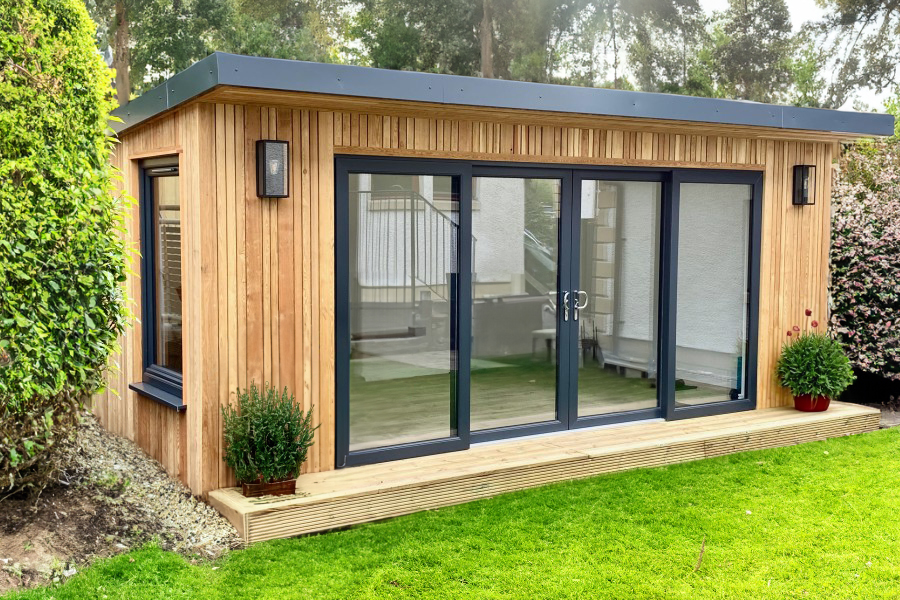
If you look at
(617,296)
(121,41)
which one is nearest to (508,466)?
(617,296)

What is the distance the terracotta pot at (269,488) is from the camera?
5477mm

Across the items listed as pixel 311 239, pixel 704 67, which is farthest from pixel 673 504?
pixel 704 67

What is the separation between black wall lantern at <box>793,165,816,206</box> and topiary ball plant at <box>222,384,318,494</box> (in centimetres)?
462

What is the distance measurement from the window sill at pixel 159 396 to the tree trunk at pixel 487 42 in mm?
15832

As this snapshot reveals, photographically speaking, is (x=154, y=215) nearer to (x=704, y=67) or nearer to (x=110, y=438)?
(x=110, y=438)

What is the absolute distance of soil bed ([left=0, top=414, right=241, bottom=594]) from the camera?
4.69 metres

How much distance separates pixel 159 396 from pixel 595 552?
288cm

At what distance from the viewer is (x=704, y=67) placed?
977 inches

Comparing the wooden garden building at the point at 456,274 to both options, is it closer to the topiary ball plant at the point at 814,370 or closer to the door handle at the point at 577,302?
the door handle at the point at 577,302

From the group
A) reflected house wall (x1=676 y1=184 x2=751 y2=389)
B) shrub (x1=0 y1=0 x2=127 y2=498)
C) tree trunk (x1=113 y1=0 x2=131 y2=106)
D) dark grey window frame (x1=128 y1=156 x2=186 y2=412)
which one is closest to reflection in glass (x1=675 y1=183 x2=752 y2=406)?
reflected house wall (x1=676 y1=184 x2=751 y2=389)

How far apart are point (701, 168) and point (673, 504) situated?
9.34 feet

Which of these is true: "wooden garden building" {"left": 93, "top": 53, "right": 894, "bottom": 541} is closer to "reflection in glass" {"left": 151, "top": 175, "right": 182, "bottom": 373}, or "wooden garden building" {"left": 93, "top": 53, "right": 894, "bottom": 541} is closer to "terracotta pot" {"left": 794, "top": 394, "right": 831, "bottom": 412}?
"reflection in glass" {"left": 151, "top": 175, "right": 182, "bottom": 373}

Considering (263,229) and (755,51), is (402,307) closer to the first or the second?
(263,229)

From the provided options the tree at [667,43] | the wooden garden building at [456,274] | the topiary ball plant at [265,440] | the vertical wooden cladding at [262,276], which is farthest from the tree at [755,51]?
the topiary ball plant at [265,440]
